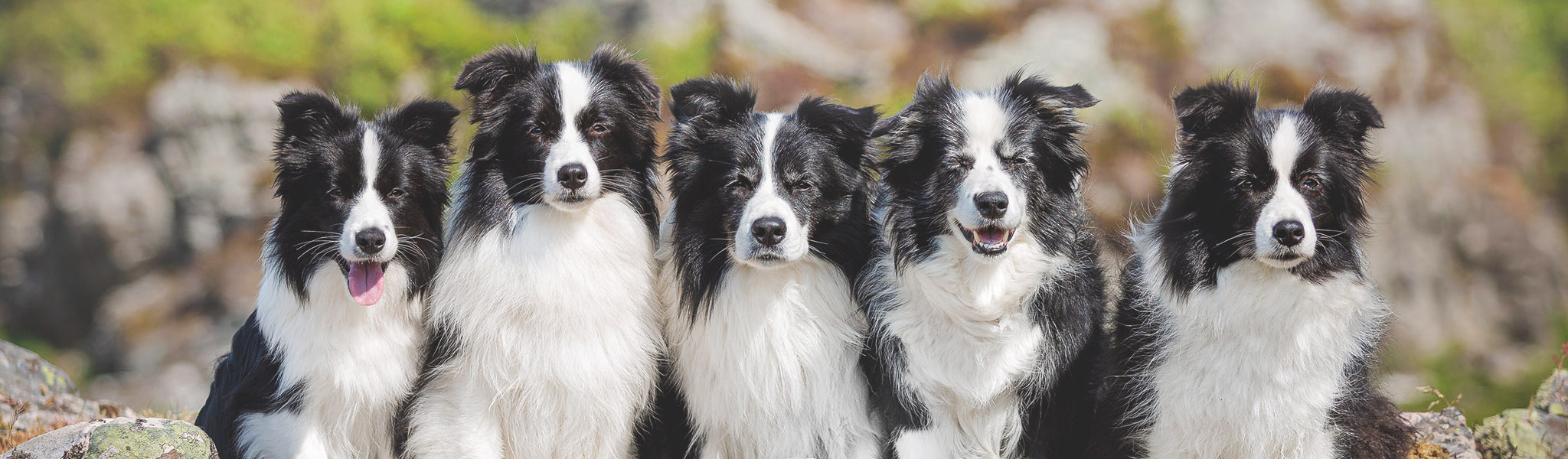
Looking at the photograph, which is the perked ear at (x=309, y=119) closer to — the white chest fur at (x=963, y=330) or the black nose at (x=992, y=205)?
the white chest fur at (x=963, y=330)

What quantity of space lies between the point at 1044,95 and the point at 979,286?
891 mm

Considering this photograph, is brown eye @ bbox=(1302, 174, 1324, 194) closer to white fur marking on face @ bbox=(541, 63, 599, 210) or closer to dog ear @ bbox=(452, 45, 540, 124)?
white fur marking on face @ bbox=(541, 63, 599, 210)

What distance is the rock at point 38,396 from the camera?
6426 millimetres

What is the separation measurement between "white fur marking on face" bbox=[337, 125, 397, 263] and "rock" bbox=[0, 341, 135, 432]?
10.8 feet

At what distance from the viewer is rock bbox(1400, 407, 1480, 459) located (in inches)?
219

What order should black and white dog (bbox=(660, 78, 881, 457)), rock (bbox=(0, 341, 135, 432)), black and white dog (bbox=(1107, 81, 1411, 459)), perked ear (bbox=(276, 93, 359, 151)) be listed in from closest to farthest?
1. black and white dog (bbox=(1107, 81, 1411, 459))
2. perked ear (bbox=(276, 93, 359, 151))
3. black and white dog (bbox=(660, 78, 881, 457))
4. rock (bbox=(0, 341, 135, 432))

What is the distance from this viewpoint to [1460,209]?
46.0 ft

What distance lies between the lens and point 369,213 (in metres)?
4.41

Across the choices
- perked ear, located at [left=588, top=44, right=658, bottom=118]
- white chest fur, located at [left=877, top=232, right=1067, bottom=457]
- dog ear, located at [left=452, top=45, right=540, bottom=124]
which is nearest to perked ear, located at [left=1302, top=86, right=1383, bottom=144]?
white chest fur, located at [left=877, top=232, right=1067, bottom=457]

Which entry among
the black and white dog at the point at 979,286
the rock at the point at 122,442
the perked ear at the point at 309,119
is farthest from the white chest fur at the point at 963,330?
the rock at the point at 122,442

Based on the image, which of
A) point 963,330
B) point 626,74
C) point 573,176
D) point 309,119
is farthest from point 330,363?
point 963,330

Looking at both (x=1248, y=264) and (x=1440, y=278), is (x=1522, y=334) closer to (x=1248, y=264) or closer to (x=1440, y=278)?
(x=1440, y=278)

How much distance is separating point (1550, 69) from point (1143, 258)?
1411 centimetres

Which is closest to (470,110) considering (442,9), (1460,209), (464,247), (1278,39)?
(464,247)
